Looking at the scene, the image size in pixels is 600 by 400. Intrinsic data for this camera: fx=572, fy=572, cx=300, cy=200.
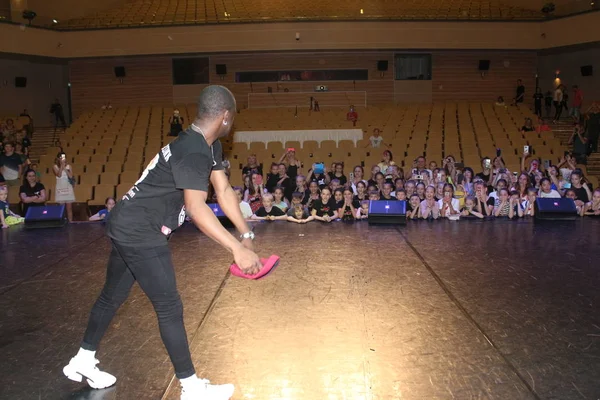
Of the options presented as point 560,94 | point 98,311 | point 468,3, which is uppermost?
point 468,3

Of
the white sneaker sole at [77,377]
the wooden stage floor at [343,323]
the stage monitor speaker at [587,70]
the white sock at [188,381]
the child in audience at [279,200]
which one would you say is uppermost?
the stage monitor speaker at [587,70]

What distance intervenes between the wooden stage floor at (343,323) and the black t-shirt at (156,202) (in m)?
0.89

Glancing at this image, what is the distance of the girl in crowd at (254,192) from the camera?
9422 millimetres

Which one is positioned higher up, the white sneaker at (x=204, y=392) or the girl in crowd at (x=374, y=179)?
the girl in crowd at (x=374, y=179)

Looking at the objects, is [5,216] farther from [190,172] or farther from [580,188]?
[580,188]

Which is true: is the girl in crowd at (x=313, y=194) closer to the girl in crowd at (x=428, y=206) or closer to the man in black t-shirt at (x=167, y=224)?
the girl in crowd at (x=428, y=206)

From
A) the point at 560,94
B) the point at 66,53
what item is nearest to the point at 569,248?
the point at 560,94

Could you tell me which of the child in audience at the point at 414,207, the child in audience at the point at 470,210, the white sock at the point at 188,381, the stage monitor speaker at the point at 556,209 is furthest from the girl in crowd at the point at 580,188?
the white sock at the point at 188,381

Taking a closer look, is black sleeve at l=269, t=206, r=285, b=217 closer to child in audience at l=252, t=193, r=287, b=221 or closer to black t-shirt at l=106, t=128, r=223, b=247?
child in audience at l=252, t=193, r=287, b=221

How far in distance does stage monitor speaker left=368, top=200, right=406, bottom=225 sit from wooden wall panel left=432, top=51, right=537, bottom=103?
Answer: 13.1m

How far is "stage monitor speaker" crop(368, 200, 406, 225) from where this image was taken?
8312 millimetres

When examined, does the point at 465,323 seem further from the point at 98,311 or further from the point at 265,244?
the point at 265,244

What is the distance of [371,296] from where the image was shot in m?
4.73

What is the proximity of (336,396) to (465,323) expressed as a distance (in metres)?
1.45
